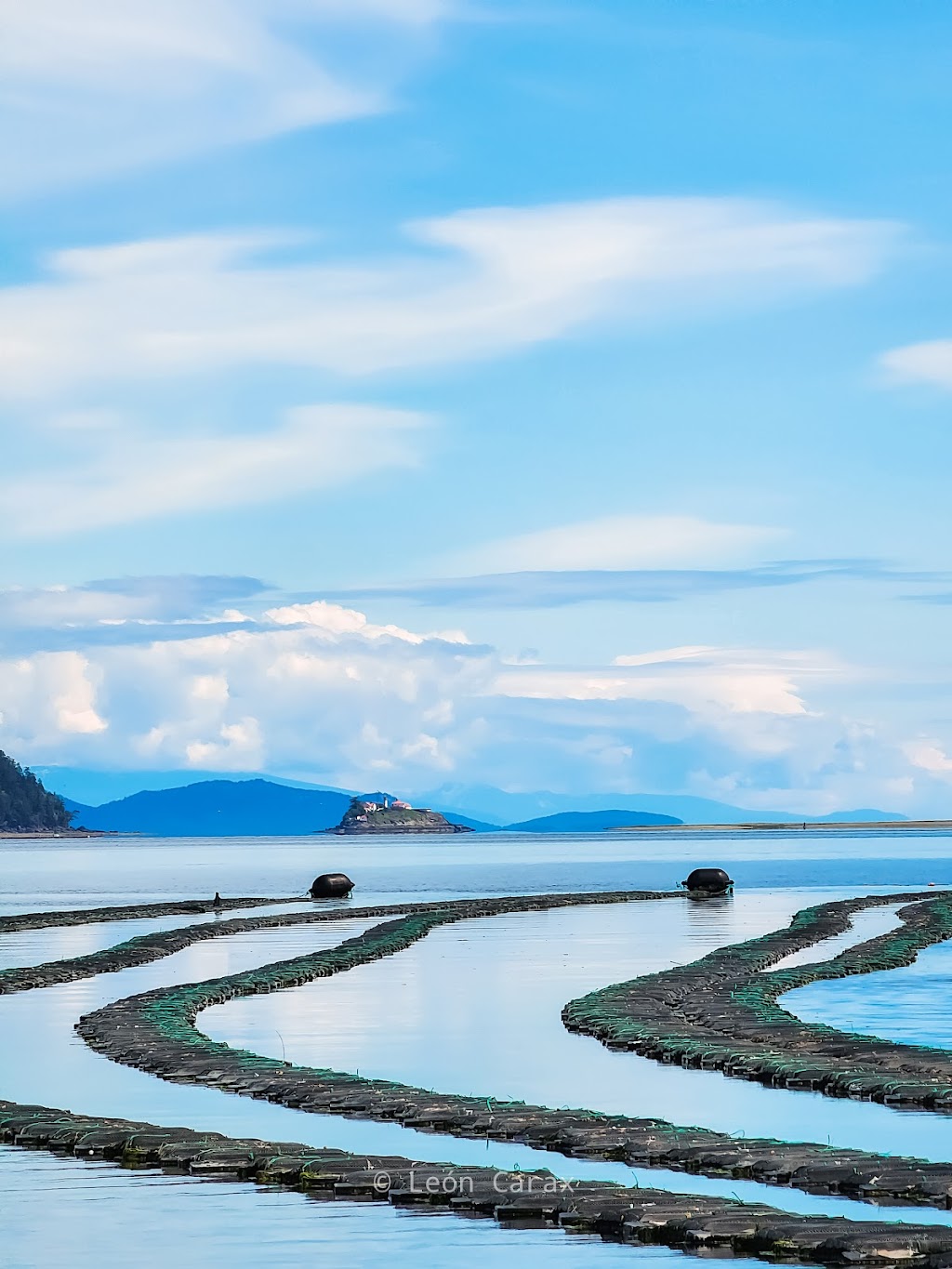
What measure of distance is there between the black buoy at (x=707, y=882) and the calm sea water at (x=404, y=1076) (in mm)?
34322

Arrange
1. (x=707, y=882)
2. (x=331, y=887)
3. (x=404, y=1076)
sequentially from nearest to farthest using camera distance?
(x=404, y=1076), (x=331, y=887), (x=707, y=882)

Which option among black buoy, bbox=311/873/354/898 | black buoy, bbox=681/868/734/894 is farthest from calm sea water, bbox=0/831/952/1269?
black buoy, bbox=681/868/734/894

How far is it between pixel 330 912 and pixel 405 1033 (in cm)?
5863

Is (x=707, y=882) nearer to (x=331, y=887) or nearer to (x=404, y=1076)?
(x=331, y=887)

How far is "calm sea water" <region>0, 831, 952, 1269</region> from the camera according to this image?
65.2 ft

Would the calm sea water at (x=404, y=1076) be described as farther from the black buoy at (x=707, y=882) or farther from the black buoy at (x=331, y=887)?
the black buoy at (x=707, y=882)

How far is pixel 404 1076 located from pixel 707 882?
298 ft

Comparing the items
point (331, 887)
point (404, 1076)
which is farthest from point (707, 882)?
point (404, 1076)

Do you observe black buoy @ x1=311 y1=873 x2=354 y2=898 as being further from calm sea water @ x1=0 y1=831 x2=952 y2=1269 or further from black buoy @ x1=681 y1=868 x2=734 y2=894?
calm sea water @ x1=0 y1=831 x2=952 y2=1269

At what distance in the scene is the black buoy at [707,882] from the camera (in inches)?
4818

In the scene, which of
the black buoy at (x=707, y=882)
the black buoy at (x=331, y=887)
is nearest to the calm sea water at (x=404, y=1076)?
the black buoy at (x=331, y=887)

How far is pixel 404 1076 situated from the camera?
111 ft

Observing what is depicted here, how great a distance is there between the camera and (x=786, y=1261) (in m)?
18.2

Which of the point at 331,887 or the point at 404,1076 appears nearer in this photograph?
the point at 404,1076
